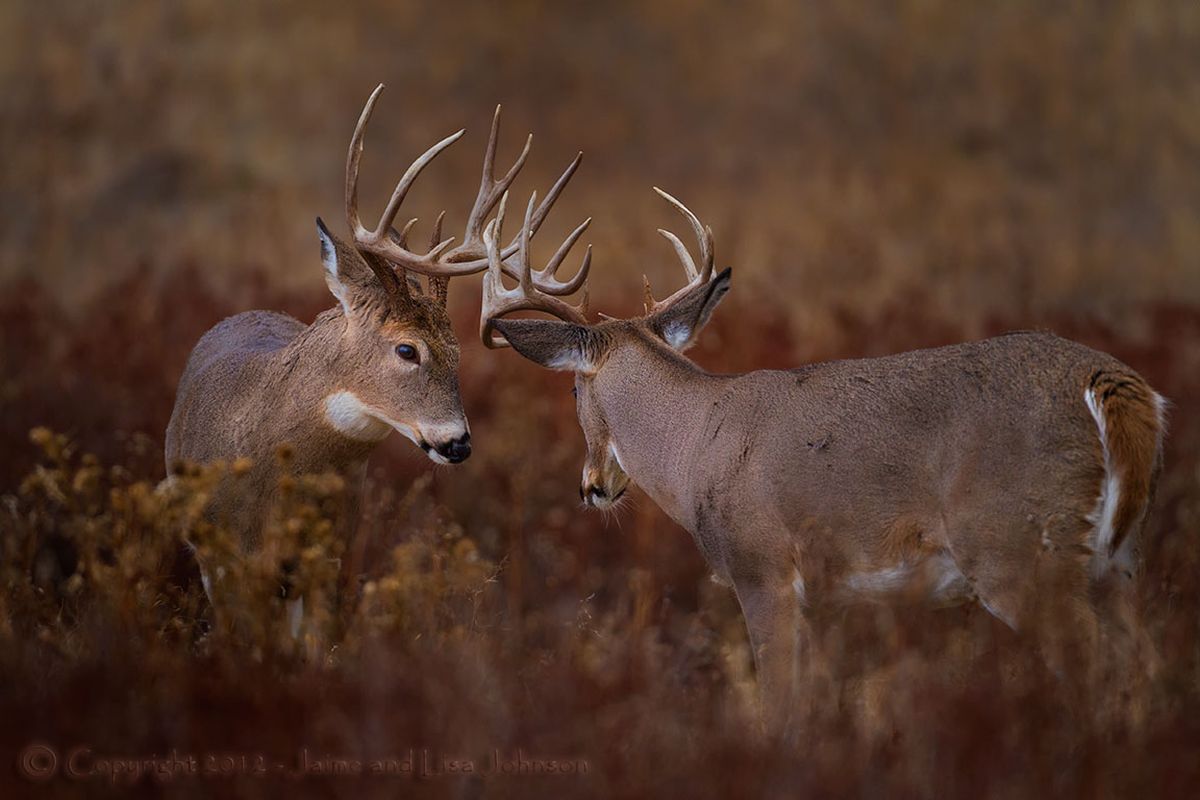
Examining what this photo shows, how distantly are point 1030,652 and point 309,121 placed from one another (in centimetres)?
2302

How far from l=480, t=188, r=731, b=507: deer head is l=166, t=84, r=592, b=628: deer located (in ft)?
0.59

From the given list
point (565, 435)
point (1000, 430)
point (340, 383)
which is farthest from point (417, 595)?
point (565, 435)

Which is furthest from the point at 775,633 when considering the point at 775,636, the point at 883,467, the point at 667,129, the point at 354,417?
the point at 667,129

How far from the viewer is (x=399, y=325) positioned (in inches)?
274

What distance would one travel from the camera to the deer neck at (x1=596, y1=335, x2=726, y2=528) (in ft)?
21.5

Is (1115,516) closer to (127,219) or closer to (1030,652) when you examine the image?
(1030,652)

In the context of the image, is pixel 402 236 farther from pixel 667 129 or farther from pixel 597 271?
pixel 667 129

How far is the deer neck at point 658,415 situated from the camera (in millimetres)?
6543

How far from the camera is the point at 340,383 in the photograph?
22.8 ft

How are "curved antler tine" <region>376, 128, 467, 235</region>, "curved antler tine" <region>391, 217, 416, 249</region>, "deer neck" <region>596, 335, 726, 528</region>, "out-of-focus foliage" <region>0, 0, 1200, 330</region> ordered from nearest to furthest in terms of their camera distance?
"deer neck" <region>596, 335, 726, 528</region>
"curved antler tine" <region>376, 128, 467, 235</region>
"curved antler tine" <region>391, 217, 416, 249</region>
"out-of-focus foliage" <region>0, 0, 1200, 330</region>

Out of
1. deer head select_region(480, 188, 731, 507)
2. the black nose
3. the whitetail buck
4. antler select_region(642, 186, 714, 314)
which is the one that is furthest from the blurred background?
antler select_region(642, 186, 714, 314)

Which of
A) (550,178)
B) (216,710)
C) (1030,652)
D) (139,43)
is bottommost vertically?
(216,710)

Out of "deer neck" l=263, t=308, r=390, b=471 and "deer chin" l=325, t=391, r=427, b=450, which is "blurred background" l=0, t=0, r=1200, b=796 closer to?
"deer chin" l=325, t=391, r=427, b=450

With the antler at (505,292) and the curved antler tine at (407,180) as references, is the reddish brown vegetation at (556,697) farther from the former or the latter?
the curved antler tine at (407,180)
